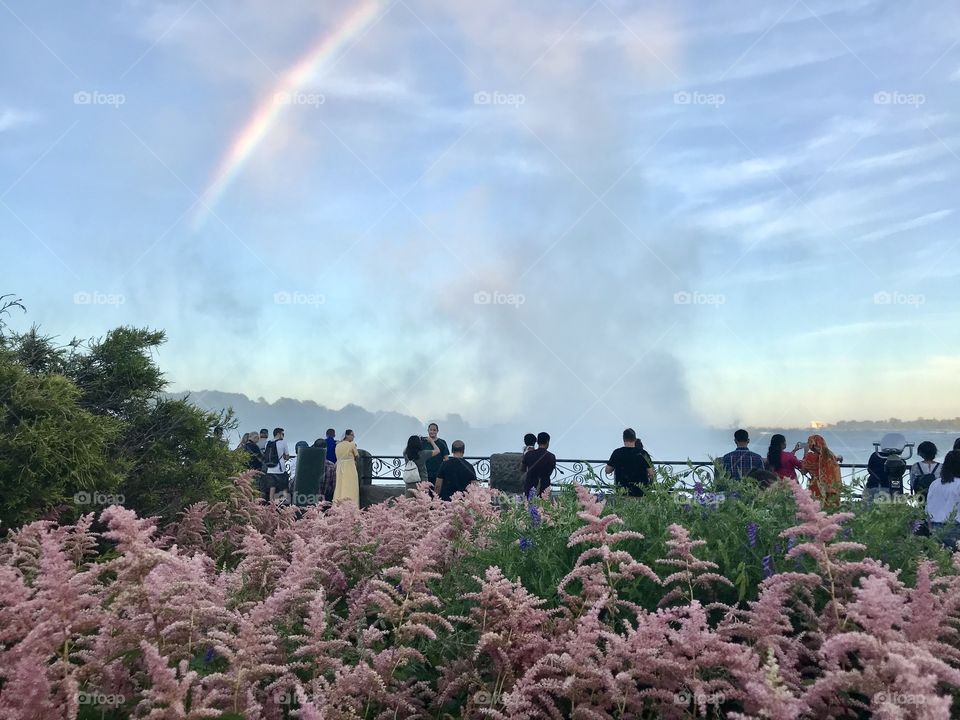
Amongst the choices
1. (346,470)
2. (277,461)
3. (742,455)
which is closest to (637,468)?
(742,455)

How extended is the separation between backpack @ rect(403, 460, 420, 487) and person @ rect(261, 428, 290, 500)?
4.82 metres

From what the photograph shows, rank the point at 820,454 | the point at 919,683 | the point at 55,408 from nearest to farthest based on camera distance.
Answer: the point at 919,683 → the point at 55,408 → the point at 820,454

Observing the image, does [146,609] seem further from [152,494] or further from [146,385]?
[146,385]

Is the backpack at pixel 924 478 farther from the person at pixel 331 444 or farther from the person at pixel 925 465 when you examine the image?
the person at pixel 331 444

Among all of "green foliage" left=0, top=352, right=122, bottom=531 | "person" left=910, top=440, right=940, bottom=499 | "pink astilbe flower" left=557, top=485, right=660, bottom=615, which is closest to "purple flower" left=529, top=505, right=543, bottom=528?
"pink astilbe flower" left=557, top=485, right=660, bottom=615

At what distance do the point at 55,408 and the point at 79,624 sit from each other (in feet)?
13.2

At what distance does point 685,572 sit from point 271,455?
62.4ft

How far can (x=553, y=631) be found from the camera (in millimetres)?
3502

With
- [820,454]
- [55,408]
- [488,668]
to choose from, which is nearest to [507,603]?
[488,668]

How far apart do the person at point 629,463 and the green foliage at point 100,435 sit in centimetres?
477

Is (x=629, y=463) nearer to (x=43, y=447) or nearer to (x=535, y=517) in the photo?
(x=535, y=517)

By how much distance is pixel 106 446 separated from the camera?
737cm

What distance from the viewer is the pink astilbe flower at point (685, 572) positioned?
3467 millimetres

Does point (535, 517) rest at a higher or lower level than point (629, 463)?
lower
